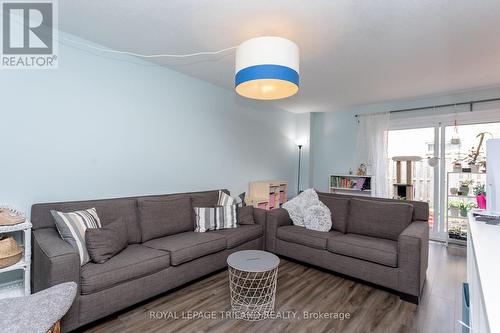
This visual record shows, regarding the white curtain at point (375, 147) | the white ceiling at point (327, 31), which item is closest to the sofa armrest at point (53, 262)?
the white ceiling at point (327, 31)

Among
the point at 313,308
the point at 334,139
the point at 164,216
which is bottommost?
the point at 313,308

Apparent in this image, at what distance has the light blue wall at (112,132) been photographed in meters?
2.19

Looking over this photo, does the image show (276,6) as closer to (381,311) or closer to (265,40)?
(265,40)

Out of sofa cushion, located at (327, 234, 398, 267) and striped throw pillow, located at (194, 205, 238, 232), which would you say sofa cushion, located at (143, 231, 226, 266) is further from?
sofa cushion, located at (327, 234, 398, 267)

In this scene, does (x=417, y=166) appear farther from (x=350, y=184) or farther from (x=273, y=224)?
(x=273, y=224)

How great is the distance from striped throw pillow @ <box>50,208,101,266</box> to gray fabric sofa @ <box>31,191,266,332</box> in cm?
7

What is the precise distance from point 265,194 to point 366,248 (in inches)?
82.4

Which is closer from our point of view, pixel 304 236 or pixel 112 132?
pixel 112 132

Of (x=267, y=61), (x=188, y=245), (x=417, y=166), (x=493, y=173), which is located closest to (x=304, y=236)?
(x=188, y=245)

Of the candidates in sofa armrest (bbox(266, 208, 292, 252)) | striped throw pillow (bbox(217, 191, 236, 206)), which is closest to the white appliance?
sofa armrest (bbox(266, 208, 292, 252))

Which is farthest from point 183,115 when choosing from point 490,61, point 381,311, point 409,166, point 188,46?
point 409,166

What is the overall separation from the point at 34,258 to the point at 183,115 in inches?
86.1

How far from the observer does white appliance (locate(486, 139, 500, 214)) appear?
5.51 ft

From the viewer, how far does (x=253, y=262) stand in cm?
215
